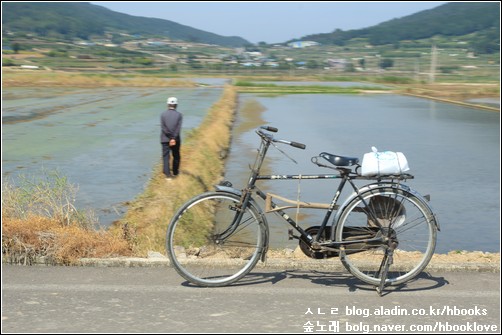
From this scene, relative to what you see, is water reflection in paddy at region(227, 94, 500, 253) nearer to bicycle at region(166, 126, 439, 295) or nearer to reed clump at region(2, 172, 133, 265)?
bicycle at region(166, 126, 439, 295)

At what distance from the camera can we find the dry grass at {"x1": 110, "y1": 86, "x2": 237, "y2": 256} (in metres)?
8.62

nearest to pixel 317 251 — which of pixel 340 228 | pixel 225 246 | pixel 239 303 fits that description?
pixel 340 228

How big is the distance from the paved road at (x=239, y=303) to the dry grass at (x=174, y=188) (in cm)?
118

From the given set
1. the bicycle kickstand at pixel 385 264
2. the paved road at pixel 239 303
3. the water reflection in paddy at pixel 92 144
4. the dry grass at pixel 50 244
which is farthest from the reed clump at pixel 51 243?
the water reflection in paddy at pixel 92 144

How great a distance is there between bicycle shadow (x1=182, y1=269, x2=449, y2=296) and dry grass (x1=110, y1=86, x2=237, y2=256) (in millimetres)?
1343

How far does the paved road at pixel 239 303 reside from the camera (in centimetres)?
490

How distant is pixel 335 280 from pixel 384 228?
1.79ft

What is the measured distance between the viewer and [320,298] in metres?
5.52

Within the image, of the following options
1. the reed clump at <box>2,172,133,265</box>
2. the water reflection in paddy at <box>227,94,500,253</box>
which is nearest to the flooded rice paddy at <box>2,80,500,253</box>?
the water reflection in paddy at <box>227,94,500,253</box>

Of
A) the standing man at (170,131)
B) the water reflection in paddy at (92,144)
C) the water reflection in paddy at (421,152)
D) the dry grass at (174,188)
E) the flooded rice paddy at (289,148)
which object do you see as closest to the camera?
the dry grass at (174,188)

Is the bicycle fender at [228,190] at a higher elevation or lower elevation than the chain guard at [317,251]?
higher

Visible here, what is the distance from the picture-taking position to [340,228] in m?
5.95

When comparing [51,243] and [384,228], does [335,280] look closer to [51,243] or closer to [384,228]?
[384,228]

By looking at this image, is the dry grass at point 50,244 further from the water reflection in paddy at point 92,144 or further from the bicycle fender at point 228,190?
the water reflection in paddy at point 92,144
